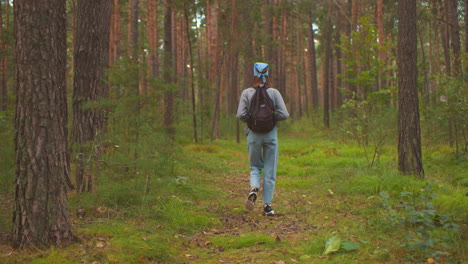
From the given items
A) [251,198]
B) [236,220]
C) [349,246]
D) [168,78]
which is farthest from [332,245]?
[168,78]

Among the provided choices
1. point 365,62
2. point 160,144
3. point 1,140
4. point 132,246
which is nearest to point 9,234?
point 132,246

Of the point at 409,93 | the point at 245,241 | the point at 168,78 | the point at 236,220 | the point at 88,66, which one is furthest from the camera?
the point at 168,78

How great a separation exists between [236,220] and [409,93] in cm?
366

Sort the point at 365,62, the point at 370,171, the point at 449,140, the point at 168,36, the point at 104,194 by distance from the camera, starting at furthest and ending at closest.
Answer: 1. the point at 168,36
2. the point at 365,62
3. the point at 449,140
4. the point at 370,171
5. the point at 104,194

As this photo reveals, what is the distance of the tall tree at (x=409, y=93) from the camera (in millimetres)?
7035

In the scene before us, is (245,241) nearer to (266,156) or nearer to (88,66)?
(266,156)

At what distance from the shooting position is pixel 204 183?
8391 millimetres

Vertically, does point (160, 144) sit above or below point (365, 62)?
below

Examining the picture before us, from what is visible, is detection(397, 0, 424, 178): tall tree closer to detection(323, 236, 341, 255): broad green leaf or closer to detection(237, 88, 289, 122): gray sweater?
detection(237, 88, 289, 122): gray sweater

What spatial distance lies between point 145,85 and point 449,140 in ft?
25.2

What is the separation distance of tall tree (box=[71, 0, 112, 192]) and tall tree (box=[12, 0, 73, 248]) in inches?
101

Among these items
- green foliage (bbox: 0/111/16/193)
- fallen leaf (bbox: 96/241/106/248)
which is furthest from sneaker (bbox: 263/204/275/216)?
green foliage (bbox: 0/111/16/193)

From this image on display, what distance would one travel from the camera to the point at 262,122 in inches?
231

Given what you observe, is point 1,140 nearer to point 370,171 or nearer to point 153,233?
point 153,233
